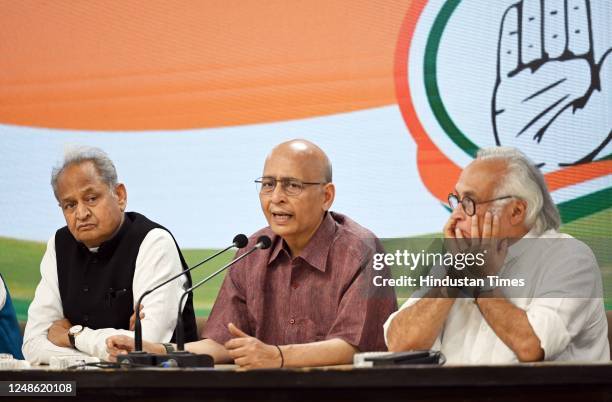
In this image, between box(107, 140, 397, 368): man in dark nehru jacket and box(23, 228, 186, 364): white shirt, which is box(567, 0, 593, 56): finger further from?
box(23, 228, 186, 364): white shirt

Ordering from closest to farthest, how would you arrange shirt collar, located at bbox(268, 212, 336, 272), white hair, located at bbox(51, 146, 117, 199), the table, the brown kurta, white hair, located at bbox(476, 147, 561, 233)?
1. the table
2. white hair, located at bbox(476, 147, 561, 233)
3. the brown kurta
4. shirt collar, located at bbox(268, 212, 336, 272)
5. white hair, located at bbox(51, 146, 117, 199)

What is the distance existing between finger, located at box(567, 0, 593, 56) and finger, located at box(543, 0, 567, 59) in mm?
22

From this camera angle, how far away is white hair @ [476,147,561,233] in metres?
3.10

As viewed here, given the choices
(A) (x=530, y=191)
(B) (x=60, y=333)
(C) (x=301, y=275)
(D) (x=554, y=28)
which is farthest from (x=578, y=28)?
(B) (x=60, y=333)

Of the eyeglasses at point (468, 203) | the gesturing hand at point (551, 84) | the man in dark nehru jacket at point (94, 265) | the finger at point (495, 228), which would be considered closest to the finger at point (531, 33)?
the gesturing hand at point (551, 84)

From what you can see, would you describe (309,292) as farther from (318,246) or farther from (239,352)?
(239,352)

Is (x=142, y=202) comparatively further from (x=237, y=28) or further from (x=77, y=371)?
(x=77, y=371)

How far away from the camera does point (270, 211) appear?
350 centimetres

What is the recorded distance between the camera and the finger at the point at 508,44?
144 inches

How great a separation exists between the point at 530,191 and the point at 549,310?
0.44 m

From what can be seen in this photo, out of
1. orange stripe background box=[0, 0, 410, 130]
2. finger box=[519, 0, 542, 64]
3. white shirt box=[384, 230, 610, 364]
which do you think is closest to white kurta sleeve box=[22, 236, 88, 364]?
orange stripe background box=[0, 0, 410, 130]

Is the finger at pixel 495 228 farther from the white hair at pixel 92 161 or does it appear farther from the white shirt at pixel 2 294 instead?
the white shirt at pixel 2 294

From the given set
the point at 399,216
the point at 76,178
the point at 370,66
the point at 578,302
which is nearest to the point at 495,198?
the point at 578,302

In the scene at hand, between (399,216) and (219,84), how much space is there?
0.89m
